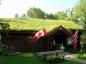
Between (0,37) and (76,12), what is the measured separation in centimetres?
3804

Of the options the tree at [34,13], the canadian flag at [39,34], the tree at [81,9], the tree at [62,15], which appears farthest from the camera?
the tree at [62,15]

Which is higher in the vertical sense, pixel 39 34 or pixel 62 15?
pixel 62 15

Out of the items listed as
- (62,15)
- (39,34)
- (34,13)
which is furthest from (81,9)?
(62,15)

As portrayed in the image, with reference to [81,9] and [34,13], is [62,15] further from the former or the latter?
[81,9]

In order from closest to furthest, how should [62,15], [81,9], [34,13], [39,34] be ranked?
[39,34] → [81,9] → [34,13] → [62,15]

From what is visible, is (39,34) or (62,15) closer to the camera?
(39,34)

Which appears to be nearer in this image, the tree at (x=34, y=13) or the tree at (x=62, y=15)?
the tree at (x=34, y=13)

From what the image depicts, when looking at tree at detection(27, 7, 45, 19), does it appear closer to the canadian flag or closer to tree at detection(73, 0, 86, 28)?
tree at detection(73, 0, 86, 28)

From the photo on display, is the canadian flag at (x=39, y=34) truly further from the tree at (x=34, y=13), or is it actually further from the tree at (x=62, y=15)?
the tree at (x=62, y=15)

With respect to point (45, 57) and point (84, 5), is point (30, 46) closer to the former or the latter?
point (45, 57)

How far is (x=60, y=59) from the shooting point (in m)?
23.7

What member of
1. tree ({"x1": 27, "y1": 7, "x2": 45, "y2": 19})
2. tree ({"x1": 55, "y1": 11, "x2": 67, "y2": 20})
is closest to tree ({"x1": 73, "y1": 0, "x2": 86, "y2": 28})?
tree ({"x1": 27, "y1": 7, "x2": 45, "y2": 19})

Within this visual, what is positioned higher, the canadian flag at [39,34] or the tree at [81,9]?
the tree at [81,9]

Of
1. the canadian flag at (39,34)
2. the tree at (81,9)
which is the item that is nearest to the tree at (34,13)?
the tree at (81,9)
